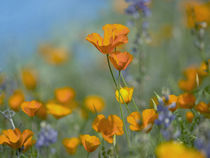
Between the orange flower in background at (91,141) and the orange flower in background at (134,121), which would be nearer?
the orange flower in background at (134,121)

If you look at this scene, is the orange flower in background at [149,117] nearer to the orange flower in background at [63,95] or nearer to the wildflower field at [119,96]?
the wildflower field at [119,96]

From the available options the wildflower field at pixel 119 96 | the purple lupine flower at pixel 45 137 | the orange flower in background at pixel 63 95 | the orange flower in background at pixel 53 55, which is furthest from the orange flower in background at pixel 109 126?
the orange flower in background at pixel 53 55

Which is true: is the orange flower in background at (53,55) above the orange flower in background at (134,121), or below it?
below

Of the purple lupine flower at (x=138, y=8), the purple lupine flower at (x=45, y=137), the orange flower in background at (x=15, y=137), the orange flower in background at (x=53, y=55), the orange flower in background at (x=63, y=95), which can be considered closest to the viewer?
the orange flower in background at (x=15, y=137)

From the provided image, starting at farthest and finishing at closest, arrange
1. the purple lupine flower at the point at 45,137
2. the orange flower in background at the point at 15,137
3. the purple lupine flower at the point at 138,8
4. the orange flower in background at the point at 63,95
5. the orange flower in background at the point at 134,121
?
the orange flower in background at the point at 63,95 < the purple lupine flower at the point at 138,8 < the purple lupine flower at the point at 45,137 < the orange flower in background at the point at 15,137 < the orange flower in background at the point at 134,121

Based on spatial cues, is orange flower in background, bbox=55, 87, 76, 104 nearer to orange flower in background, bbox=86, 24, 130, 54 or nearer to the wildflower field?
the wildflower field

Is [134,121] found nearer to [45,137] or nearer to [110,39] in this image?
[110,39]

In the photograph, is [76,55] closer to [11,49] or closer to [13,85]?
[11,49]
